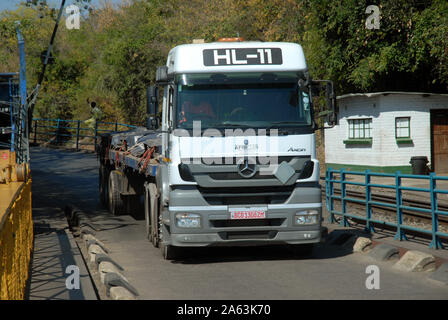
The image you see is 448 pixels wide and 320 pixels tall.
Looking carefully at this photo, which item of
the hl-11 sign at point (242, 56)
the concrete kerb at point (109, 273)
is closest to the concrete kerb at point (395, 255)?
the hl-11 sign at point (242, 56)

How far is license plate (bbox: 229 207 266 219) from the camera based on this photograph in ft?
31.6

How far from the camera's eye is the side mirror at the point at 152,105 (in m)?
10.1

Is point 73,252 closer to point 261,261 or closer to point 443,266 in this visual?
point 261,261

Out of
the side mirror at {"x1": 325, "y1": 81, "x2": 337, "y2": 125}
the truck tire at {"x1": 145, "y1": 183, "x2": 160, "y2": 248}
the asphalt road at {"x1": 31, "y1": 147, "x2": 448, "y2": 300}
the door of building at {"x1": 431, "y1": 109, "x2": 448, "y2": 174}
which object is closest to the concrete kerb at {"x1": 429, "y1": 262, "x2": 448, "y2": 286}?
the asphalt road at {"x1": 31, "y1": 147, "x2": 448, "y2": 300}

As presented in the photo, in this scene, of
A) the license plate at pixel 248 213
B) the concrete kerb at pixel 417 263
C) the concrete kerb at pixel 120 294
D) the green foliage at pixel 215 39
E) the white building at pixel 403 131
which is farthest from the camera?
the white building at pixel 403 131

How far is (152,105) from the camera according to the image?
1028cm

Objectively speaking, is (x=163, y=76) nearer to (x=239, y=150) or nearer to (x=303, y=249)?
(x=239, y=150)

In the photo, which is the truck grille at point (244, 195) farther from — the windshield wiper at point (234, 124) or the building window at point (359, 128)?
the building window at point (359, 128)

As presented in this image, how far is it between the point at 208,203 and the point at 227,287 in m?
1.67

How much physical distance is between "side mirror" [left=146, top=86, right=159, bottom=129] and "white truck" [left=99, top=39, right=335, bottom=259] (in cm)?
2

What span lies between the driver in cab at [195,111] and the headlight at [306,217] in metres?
1.85

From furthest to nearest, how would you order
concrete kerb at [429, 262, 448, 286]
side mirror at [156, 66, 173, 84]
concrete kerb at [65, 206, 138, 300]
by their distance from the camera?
side mirror at [156, 66, 173, 84] < concrete kerb at [429, 262, 448, 286] < concrete kerb at [65, 206, 138, 300]

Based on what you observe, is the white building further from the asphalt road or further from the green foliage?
the asphalt road

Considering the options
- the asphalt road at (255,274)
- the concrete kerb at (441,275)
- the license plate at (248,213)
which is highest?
the license plate at (248,213)
